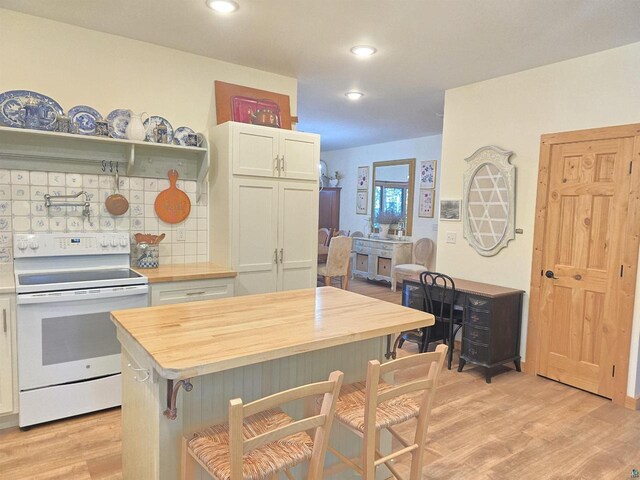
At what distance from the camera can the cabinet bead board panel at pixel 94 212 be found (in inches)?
113

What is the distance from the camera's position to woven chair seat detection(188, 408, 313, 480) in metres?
1.31

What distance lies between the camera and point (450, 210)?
14.1ft

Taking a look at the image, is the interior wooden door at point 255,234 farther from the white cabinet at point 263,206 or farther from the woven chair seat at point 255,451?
the woven chair seat at point 255,451

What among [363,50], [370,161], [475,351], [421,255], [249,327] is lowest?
[475,351]

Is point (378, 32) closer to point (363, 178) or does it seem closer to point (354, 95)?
point (354, 95)

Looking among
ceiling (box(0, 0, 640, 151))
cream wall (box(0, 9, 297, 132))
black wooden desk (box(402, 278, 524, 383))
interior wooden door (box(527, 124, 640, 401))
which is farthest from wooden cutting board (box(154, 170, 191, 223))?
interior wooden door (box(527, 124, 640, 401))

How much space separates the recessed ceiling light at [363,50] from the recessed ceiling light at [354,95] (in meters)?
1.04

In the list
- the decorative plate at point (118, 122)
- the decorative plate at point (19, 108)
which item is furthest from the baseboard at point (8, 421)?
the decorative plate at point (118, 122)

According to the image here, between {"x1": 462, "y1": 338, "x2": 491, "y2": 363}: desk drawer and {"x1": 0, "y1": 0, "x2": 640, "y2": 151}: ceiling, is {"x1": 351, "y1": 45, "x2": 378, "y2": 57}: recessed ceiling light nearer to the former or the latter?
{"x1": 0, "y1": 0, "x2": 640, "y2": 151}: ceiling

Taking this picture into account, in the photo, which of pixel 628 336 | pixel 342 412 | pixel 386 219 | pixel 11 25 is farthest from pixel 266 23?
pixel 386 219

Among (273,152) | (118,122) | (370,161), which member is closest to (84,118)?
(118,122)

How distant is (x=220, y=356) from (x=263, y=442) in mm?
291

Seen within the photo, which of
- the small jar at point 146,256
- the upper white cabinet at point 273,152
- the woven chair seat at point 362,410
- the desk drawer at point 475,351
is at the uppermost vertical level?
the upper white cabinet at point 273,152

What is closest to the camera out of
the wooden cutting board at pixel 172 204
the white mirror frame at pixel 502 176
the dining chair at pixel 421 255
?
the wooden cutting board at pixel 172 204
